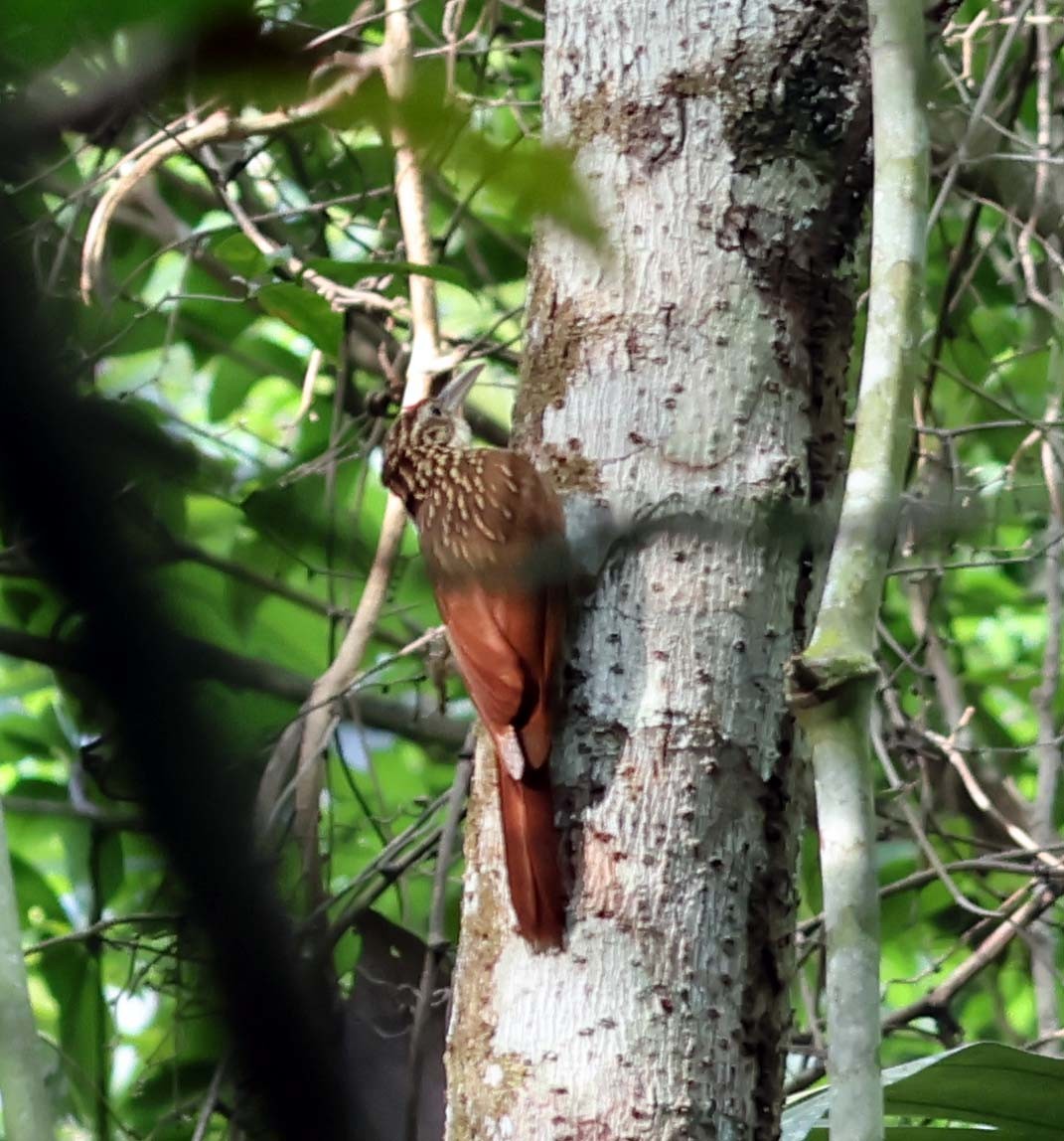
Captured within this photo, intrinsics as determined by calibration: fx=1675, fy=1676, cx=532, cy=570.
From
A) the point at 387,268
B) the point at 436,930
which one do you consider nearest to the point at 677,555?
the point at 387,268

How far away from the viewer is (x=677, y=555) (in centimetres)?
212

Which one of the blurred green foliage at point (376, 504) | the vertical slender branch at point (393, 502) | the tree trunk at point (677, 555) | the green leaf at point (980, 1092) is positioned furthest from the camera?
the vertical slender branch at point (393, 502)

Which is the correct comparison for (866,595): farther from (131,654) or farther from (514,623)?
(131,654)

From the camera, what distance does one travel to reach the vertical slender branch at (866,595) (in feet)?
4.99

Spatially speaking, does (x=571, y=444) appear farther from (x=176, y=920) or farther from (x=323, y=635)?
(x=176, y=920)

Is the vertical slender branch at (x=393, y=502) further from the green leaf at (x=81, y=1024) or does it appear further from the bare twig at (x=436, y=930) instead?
the green leaf at (x=81, y=1024)

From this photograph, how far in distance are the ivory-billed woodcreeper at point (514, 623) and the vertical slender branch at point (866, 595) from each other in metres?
0.34

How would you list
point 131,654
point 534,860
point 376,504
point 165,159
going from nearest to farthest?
point 131,654, point 534,860, point 165,159, point 376,504

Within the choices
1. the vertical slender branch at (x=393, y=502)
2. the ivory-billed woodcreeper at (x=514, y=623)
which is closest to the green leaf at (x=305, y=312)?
the vertical slender branch at (x=393, y=502)

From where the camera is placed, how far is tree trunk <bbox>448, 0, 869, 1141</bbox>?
1.94 metres

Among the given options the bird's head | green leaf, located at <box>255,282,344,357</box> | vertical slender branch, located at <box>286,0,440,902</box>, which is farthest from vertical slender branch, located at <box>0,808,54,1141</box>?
the bird's head

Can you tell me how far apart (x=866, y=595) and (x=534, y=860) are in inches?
21.6

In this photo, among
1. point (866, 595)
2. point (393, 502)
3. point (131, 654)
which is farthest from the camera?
point (393, 502)

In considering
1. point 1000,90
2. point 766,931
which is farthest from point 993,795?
point 766,931
